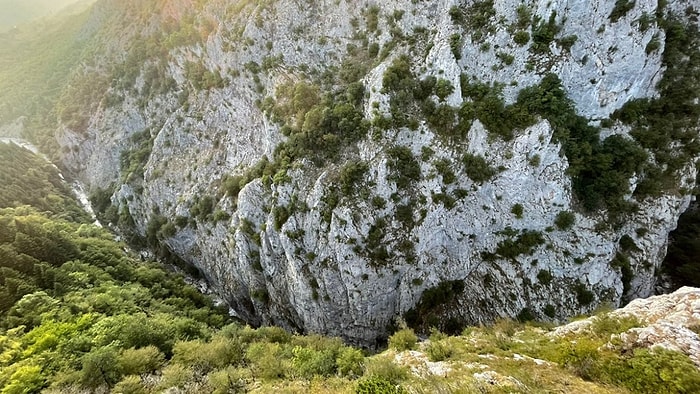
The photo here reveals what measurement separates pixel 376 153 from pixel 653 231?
102 ft

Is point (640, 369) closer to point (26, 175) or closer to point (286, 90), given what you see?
point (286, 90)

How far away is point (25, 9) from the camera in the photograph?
553 ft

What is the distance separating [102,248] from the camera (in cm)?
4906

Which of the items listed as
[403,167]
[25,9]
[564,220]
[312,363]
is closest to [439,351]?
[312,363]

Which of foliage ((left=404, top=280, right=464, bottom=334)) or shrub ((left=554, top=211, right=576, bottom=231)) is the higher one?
shrub ((left=554, top=211, right=576, bottom=231))

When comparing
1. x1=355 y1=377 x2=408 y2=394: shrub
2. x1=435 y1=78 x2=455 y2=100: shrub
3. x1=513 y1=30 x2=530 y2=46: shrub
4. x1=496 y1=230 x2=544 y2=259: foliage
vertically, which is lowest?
x1=355 y1=377 x2=408 y2=394: shrub

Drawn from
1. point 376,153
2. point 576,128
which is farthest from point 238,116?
point 576,128

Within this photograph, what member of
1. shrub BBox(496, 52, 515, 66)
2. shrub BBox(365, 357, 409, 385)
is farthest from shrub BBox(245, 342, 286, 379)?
shrub BBox(496, 52, 515, 66)

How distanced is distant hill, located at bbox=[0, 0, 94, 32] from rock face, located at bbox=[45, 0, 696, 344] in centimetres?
18070

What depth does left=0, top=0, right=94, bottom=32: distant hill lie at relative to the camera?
16062 cm

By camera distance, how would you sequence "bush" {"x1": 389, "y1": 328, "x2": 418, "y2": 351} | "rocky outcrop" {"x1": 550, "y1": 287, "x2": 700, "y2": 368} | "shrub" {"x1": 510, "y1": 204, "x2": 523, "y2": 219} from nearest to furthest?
"rocky outcrop" {"x1": 550, "y1": 287, "x2": 700, "y2": 368}
"bush" {"x1": 389, "y1": 328, "x2": 418, "y2": 351}
"shrub" {"x1": 510, "y1": 204, "x2": 523, "y2": 219}

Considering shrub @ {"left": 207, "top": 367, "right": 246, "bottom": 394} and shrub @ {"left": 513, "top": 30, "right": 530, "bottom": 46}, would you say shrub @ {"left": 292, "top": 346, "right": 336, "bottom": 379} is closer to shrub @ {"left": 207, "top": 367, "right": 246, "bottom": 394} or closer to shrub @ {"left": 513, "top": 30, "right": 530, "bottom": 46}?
shrub @ {"left": 207, "top": 367, "right": 246, "bottom": 394}

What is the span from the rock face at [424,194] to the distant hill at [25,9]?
180703 mm

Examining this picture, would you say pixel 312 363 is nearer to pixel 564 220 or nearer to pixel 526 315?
pixel 526 315
